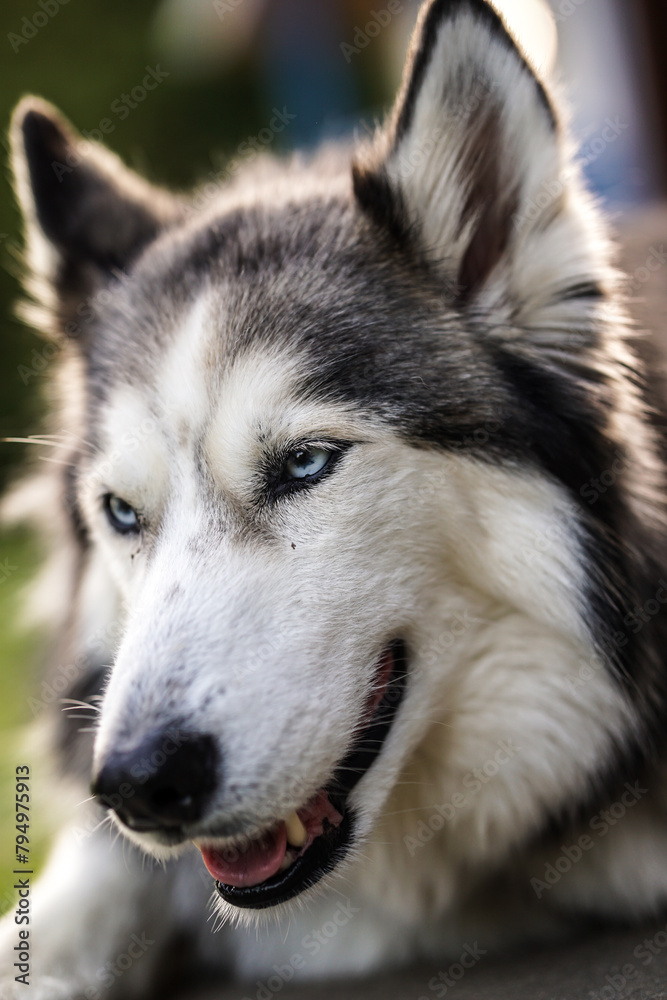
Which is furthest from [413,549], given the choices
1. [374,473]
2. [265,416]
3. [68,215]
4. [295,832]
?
[68,215]

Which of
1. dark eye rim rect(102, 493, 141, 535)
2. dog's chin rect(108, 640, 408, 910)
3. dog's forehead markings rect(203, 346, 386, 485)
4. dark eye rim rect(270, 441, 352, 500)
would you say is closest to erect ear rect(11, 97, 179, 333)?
dark eye rim rect(102, 493, 141, 535)

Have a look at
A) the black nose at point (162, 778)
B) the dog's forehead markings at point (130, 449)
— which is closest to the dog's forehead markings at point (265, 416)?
the dog's forehead markings at point (130, 449)

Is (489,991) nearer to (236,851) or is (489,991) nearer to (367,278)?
(236,851)

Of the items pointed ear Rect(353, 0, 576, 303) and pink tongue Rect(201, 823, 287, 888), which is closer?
pink tongue Rect(201, 823, 287, 888)

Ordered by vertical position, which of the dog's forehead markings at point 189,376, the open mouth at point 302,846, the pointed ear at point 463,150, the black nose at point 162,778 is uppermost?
the pointed ear at point 463,150

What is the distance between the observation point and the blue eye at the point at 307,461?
1650 mm

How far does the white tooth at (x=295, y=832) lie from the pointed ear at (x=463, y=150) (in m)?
1.06

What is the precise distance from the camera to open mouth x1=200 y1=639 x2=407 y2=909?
4.93 feet

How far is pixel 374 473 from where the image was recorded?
1.63 meters

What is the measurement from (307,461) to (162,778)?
24.8 inches

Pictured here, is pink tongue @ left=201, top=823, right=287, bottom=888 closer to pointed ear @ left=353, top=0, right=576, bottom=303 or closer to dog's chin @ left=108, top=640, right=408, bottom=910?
dog's chin @ left=108, top=640, right=408, bottom=910

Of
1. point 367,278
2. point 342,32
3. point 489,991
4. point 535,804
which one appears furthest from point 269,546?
point 342,32

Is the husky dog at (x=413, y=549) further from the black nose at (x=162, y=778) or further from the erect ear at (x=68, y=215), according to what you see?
the erect ear at (x=68, y=215)

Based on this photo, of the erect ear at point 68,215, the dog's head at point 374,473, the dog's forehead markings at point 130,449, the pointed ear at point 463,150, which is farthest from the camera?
the erect ear at point 68,215
